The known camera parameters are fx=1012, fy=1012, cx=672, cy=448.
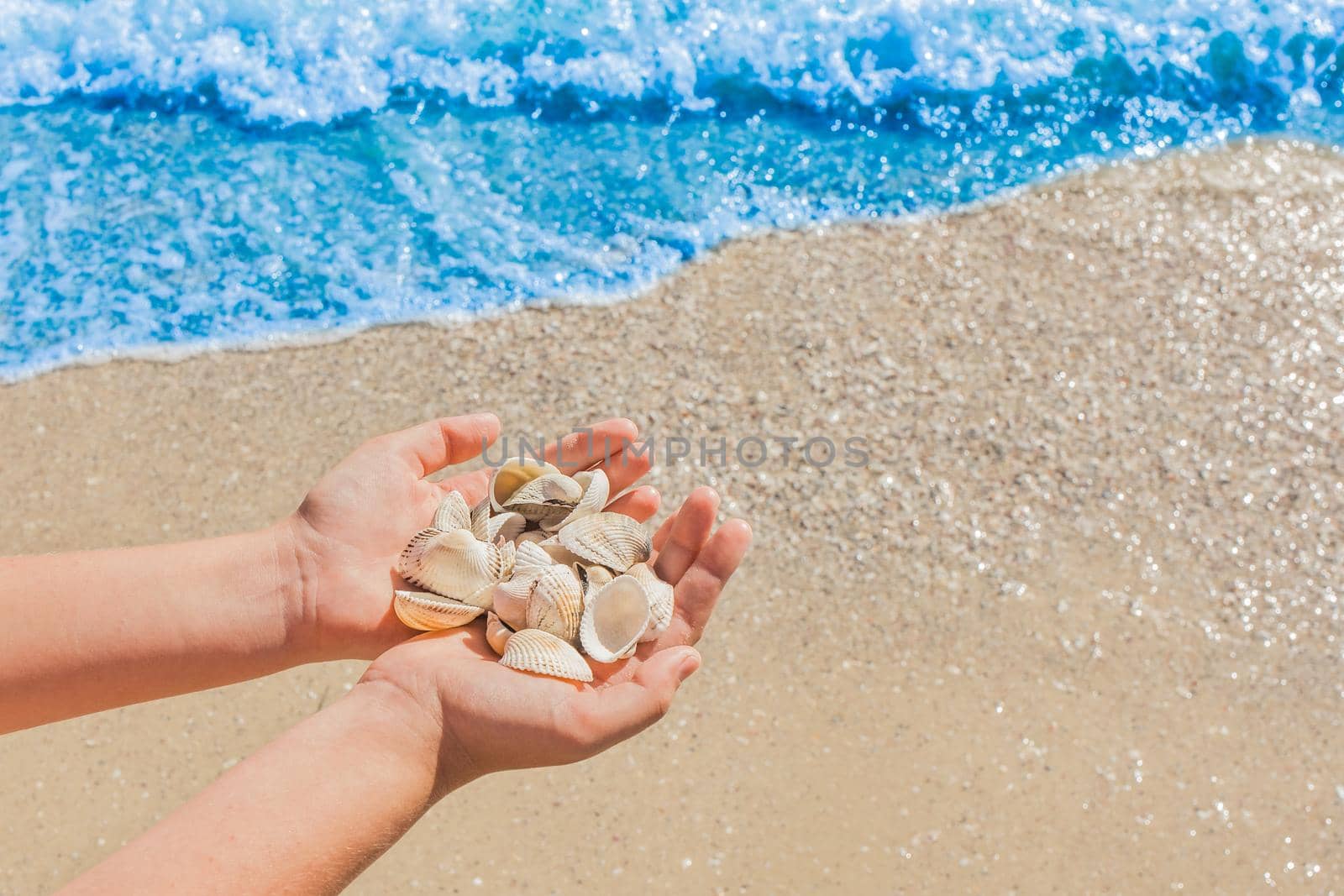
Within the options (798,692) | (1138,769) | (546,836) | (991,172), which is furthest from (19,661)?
(991,172)

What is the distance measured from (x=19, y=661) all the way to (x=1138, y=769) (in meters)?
2.67

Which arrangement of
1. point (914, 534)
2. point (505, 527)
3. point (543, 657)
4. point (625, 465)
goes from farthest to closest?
1. point (914, 534)
2. point (625, 465)
3. point (505, 527)
4. point (543, 657)

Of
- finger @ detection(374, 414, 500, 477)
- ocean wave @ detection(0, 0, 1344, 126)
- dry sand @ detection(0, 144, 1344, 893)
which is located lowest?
dry sand @ detection(0, 144, 1344, 893)

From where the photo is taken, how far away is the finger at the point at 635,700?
73.6 inches

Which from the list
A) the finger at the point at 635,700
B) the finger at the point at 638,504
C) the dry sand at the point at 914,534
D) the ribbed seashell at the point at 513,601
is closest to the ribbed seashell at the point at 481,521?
the ribbed seashell at the point at 513,601

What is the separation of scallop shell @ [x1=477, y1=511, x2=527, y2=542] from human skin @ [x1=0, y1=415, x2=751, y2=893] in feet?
0.53

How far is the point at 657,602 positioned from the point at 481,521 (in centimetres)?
50

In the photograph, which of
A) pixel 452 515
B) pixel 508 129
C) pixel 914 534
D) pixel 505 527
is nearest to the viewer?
pixel 452 515

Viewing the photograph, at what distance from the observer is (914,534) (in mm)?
3125

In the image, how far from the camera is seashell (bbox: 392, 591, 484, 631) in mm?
2178

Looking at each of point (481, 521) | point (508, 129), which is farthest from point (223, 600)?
point (508, 129)

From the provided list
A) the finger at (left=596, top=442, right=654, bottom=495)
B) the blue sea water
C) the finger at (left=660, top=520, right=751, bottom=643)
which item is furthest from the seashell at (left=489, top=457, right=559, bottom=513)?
the blue sea water

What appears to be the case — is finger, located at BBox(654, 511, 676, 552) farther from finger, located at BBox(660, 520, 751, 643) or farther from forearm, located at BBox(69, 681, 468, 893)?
forearm, located at BBox(69, 681, 468, 893)

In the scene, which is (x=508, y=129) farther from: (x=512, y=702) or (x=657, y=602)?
(x=512, y=702)
